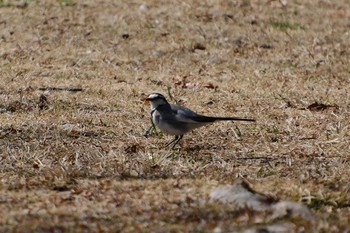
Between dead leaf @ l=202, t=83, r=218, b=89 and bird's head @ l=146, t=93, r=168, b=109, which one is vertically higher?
bird's head @ l=146, t=93, r=168, b=109

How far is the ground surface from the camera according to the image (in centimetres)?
449

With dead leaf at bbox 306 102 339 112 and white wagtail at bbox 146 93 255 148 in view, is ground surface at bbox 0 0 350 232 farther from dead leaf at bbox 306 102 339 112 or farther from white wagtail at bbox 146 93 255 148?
white wagtail at bbox 146 93 255 148

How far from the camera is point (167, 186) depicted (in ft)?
A: 15.9

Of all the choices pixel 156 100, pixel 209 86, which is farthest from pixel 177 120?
pixel 209 86

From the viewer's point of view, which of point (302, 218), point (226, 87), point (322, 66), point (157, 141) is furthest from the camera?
point (322, 66)

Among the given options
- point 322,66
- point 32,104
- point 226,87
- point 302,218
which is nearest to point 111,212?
point 302,218

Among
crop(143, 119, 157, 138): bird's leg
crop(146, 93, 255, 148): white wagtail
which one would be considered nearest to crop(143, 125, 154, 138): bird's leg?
crop(143, 119, 157, 138): bird's leg

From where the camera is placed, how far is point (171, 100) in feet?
26.7

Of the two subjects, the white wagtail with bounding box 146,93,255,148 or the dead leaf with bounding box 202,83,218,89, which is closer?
the white wagtail with bounding box 146,93,255,148

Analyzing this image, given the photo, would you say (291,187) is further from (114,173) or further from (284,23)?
(284,23)

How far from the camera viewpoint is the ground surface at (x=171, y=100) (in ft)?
14.7

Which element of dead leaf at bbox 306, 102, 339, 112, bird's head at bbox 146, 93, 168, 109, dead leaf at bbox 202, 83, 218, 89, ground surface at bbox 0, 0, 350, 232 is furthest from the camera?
dead leaf at bbox 202, 83, 218, 89

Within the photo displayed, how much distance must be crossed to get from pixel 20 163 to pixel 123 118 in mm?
1760

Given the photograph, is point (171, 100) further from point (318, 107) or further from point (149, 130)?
point (149, 130)
